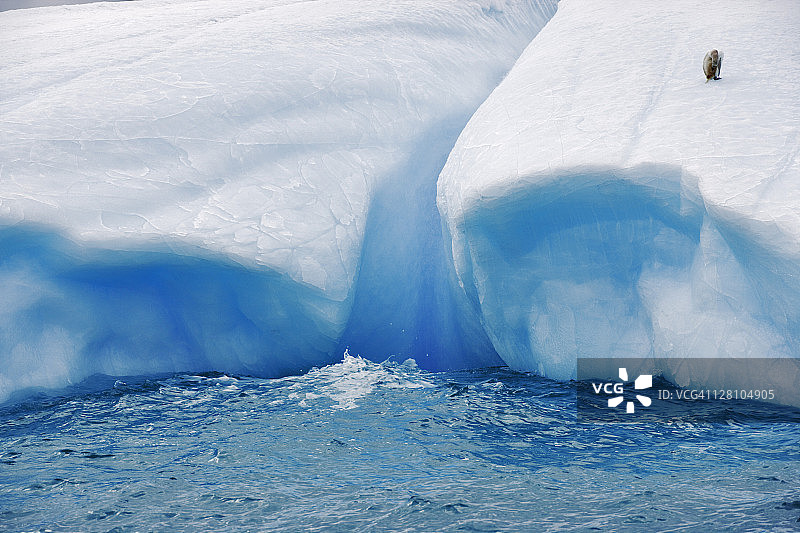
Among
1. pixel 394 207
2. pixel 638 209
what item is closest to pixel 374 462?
pixel 638 209

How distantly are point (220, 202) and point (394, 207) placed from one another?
3.26 feet

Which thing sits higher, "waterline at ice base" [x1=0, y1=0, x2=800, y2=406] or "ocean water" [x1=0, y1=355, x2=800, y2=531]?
"waterline at ice base" [x1=0, y1=0, x2=800, y2=406]

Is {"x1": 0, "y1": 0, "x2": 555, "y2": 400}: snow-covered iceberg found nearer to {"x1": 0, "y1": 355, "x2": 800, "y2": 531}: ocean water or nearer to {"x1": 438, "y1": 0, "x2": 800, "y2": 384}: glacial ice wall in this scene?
{"x1": 0, "y1": 355, "x2": 800, "y2": 531}: ocean water

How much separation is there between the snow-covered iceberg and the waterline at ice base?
1cm

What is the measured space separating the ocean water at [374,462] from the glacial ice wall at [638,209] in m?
0.33

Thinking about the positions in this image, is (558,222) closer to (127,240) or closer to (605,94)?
(605,94)

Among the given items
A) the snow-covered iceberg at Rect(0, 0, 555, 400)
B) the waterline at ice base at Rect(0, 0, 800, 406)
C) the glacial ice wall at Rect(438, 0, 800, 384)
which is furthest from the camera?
the snow-covered iceberg at Rect(0, 0, 555, 400)

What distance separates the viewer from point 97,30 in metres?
4.99

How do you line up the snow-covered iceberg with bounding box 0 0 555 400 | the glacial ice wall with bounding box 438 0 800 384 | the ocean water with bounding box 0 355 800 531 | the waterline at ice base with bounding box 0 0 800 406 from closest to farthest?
the ocean water with bounding box 0 355 800 531 < the glacial ice wall with bounding box 438 0 800 384 < the waterline at ice base with bounding box 0 0 800 406 < the snow-covered iceberg with bounding box 0 0 555 400

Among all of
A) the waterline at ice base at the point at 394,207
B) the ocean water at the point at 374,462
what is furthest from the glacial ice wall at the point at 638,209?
the ocean water at the point at 374,462

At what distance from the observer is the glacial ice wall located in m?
2.64

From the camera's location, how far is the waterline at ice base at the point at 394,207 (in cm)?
283

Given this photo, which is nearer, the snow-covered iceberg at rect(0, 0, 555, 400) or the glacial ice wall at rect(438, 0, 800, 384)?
the glacial ice wall at rect(438, 0, 800, 384)

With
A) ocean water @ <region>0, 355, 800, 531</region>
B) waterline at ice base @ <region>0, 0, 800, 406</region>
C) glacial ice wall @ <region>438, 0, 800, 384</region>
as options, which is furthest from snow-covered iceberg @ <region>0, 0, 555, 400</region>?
glacial ice wall @ <region>438, 0, 800, 384</region>
